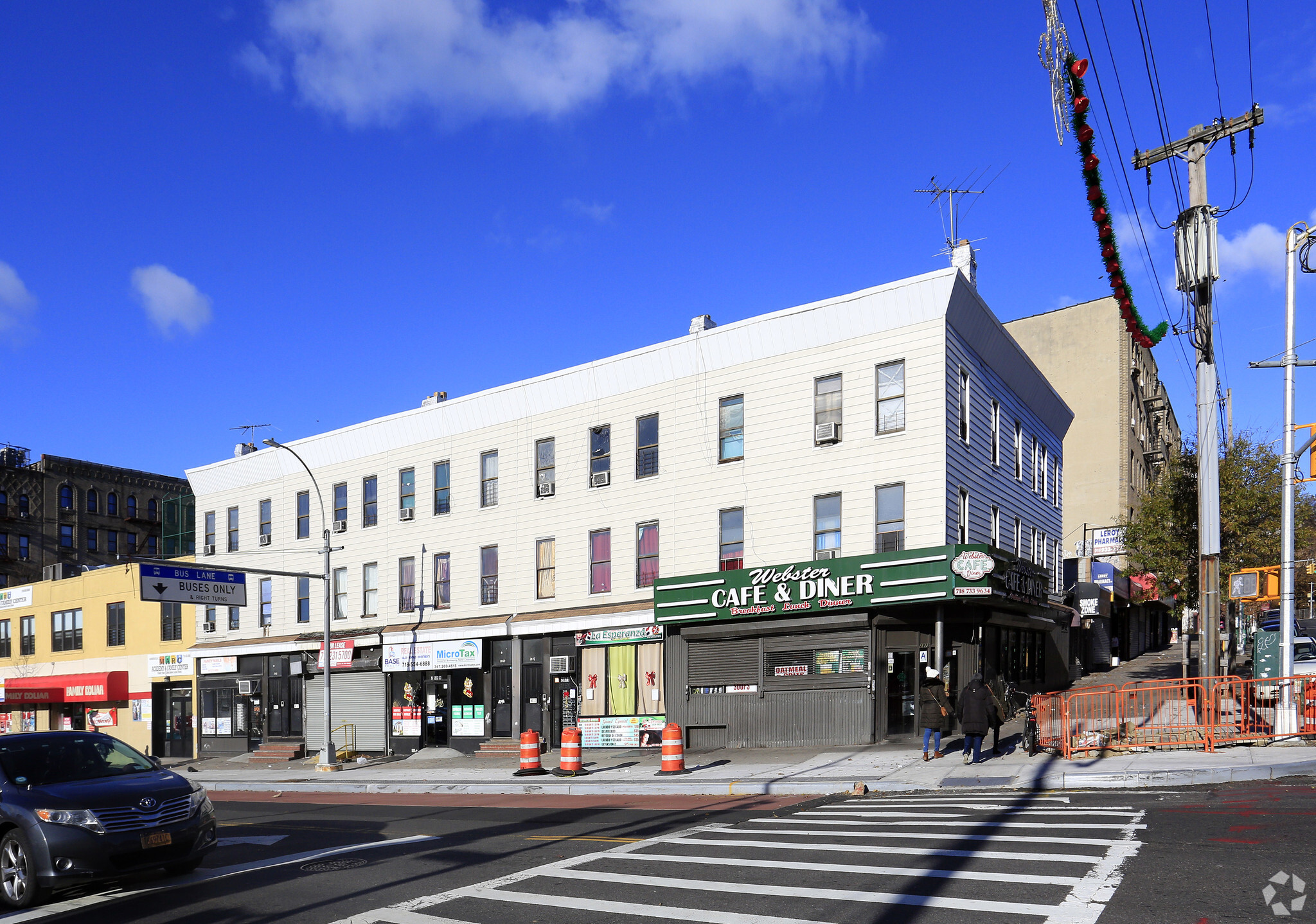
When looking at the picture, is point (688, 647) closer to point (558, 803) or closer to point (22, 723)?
point (558, 803)

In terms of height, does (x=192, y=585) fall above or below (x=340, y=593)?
above

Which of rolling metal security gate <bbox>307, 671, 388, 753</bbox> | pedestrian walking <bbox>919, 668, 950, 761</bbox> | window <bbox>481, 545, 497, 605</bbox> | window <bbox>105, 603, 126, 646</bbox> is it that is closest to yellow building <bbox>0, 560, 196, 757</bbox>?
window <bbox>105, 603, 126, 646</bbox>

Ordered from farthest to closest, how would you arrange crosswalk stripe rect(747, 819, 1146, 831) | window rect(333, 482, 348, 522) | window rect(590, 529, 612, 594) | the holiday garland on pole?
1. window rect(333, 482, 348, 522)
2. window rect(590, 529, 612, 594)
3. the holiday garland on pole
4. crosswalk stripe rect(747, 819, 1146, 831)

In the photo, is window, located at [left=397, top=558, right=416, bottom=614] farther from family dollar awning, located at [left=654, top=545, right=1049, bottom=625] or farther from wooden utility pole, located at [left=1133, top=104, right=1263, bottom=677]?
wooden utility pole, located at [left=1133, top=104, right=1263, bottom=677]

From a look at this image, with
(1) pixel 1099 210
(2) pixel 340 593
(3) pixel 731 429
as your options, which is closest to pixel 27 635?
(2) pixel 340 593

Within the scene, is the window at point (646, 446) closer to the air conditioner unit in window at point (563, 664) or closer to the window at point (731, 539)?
the window at point (731, 539)

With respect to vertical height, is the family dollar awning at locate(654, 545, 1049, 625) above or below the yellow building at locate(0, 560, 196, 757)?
above

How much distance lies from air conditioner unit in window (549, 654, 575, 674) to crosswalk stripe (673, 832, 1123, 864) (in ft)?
60.9

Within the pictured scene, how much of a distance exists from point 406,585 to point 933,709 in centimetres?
2052

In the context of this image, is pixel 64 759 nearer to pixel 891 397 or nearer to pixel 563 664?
pixel 891 397

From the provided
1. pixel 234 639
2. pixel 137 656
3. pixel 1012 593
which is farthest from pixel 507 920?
pixel 137 656

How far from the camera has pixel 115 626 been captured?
4806cm

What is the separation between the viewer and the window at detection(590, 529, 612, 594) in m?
30.9

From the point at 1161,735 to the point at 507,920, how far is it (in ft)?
47.9
